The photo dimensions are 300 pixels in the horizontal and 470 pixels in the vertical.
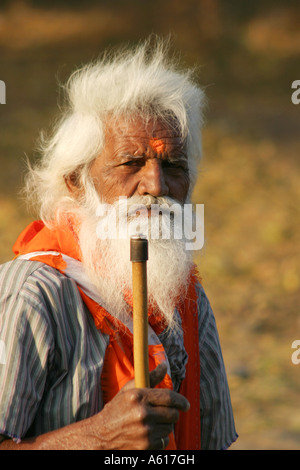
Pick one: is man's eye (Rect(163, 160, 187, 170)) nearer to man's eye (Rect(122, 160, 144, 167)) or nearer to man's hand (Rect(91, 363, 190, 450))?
man's eye (Rect(122, 160, 144, 167))

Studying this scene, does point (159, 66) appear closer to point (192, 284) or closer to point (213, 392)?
point (192, 284)

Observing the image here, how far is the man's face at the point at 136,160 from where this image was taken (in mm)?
2762

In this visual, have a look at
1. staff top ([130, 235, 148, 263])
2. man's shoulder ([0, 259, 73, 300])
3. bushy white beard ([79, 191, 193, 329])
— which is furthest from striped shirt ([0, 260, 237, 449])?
staff top ([130, 235, 148, 263])

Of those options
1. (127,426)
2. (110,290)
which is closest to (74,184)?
(110,290)

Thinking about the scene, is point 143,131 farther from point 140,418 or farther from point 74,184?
point 140,418

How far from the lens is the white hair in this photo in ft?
9.30

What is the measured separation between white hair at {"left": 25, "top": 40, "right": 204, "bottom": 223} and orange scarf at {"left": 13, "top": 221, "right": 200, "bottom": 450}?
0.75 ft

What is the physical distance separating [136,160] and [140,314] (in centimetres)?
89

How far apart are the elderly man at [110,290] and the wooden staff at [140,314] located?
65mm

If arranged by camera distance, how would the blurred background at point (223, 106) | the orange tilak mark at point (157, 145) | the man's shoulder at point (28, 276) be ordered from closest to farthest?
the man's shoulder at point (28, 276), the orange tilak mark at point (157, 145), the blurred background at point (223, 106)

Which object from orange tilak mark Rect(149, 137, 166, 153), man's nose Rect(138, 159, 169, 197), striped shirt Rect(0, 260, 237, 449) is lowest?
striped shirt Rect(0, 260, 237, 449)

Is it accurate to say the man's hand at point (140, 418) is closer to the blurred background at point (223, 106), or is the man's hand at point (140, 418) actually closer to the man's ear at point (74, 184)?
the man's ear at point (74, 184)

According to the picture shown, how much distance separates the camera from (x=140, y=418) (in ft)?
6.85

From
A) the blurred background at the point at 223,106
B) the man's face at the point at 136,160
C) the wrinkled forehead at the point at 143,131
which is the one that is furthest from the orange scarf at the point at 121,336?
the blurred background at the point at 223,106
